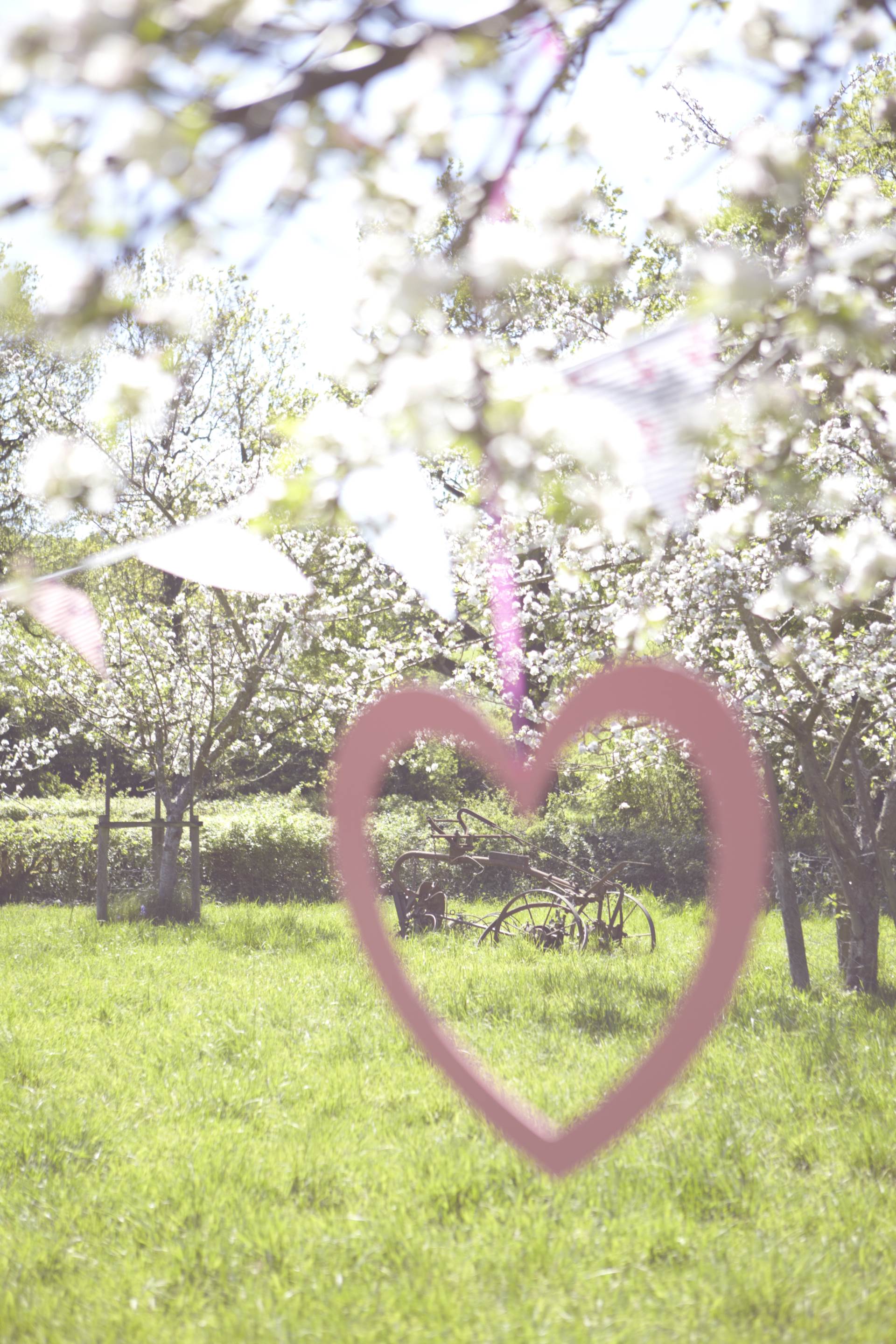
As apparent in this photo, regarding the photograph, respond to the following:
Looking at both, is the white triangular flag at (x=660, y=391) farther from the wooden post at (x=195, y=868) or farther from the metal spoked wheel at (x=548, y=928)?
the wooden post at (x=195, y=868)

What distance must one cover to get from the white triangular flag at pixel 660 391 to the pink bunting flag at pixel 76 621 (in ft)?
27.5

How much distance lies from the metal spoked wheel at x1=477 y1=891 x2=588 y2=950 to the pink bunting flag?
5.22 metres

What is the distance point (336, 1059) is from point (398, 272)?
375 centimetres

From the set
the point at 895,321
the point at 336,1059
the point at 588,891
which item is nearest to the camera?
the point at 895,321

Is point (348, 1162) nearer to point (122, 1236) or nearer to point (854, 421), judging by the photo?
Result: point (122, 1236)

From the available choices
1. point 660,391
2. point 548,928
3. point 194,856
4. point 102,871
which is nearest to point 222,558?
point 548,928

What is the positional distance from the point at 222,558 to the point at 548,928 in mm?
4081

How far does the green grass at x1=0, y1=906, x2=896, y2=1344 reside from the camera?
103 inches

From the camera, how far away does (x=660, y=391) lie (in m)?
1.93

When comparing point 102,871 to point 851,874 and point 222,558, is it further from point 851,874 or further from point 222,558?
point 851,874

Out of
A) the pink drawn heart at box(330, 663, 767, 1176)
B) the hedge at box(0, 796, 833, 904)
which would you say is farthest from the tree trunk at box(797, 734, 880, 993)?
the hedge at box(0, 796, 833, 904)

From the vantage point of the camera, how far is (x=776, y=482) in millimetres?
3404

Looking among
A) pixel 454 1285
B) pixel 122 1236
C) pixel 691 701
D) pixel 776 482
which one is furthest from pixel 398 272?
pixel 122 1236

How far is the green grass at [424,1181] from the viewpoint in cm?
262
